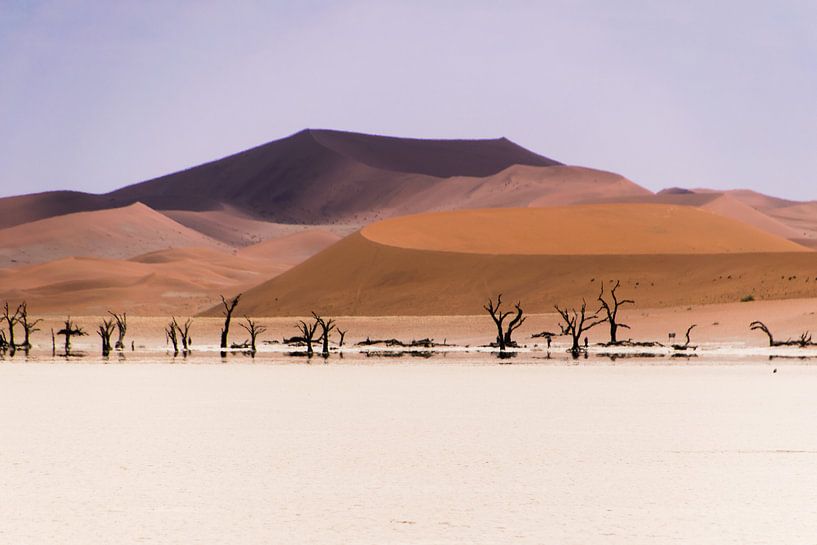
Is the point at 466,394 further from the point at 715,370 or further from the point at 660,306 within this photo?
the point at 660,306

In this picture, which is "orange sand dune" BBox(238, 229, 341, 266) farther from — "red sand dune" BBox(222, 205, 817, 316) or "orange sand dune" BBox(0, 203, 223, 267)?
"red sand dune" BBox(222, 205, 817, 316)

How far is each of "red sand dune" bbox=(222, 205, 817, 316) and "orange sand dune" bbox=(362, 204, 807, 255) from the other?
10 cm

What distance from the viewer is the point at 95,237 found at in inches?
6161

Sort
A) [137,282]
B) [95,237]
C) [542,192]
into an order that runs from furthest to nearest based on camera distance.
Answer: [542,192]
[95,237]
[137,282]

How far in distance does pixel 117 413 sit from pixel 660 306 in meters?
51.3

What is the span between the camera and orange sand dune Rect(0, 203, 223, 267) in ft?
493

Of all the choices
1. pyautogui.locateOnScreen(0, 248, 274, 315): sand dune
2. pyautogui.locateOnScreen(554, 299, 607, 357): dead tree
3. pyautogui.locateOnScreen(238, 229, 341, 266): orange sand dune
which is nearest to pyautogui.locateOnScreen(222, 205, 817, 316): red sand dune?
pyautogui.locateOnScreen(0, 248, 274, 315): sand dune

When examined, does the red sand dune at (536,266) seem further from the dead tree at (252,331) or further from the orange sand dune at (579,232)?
the dead tree at (252,331)

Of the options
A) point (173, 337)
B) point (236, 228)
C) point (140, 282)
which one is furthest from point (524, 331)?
point (236, 228)

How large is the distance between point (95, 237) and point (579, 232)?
79543mm

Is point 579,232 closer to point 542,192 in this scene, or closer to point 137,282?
point 137,282

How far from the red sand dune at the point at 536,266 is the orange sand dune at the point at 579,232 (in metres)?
0.10

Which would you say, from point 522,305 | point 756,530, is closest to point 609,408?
point 756,530

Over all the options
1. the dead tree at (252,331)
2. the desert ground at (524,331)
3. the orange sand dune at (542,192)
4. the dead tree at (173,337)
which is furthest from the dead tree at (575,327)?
the orange sand dune at (542,192)
